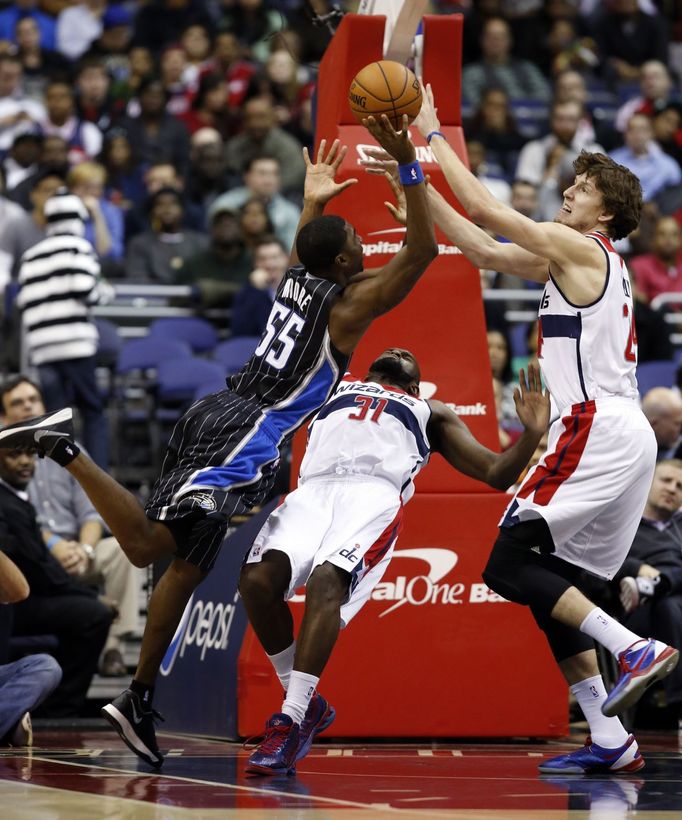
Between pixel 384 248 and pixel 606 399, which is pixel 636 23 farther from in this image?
pixel 606 399

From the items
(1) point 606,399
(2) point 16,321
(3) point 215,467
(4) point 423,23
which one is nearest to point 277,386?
(3) point 215,467

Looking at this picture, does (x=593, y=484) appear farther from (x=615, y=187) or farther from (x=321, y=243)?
(x=321, y=243)

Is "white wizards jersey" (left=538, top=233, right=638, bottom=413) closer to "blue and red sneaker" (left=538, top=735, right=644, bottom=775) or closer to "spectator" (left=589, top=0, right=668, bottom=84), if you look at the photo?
"blue and red sneaker" (left=538, top=735, right=644, bottom=775)

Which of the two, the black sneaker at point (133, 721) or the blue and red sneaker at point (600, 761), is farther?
the blue and red sneaker at point (600, 761)

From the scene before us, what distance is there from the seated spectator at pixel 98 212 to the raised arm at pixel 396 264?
7.30 m

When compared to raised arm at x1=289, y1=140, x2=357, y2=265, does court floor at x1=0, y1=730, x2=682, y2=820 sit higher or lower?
lower

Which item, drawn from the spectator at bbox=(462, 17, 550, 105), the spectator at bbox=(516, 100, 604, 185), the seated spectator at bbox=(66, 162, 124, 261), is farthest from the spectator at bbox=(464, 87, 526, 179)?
the seated spectator at bbox=(66, 162, 124, 261)

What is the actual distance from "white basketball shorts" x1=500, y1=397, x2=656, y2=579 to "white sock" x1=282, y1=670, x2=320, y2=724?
1.00 meters

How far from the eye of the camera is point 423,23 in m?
7.78

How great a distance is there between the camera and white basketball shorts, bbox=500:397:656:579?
5.94 metres

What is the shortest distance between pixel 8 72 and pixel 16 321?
4.40 metres

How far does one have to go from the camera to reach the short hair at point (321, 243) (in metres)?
6.19

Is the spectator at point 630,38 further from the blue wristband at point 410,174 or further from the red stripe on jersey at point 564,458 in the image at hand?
the red stripe on jersey at point 564,458

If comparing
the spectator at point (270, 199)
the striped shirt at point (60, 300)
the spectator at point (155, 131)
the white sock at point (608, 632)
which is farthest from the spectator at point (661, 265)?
the white sock at point (608, 632)
